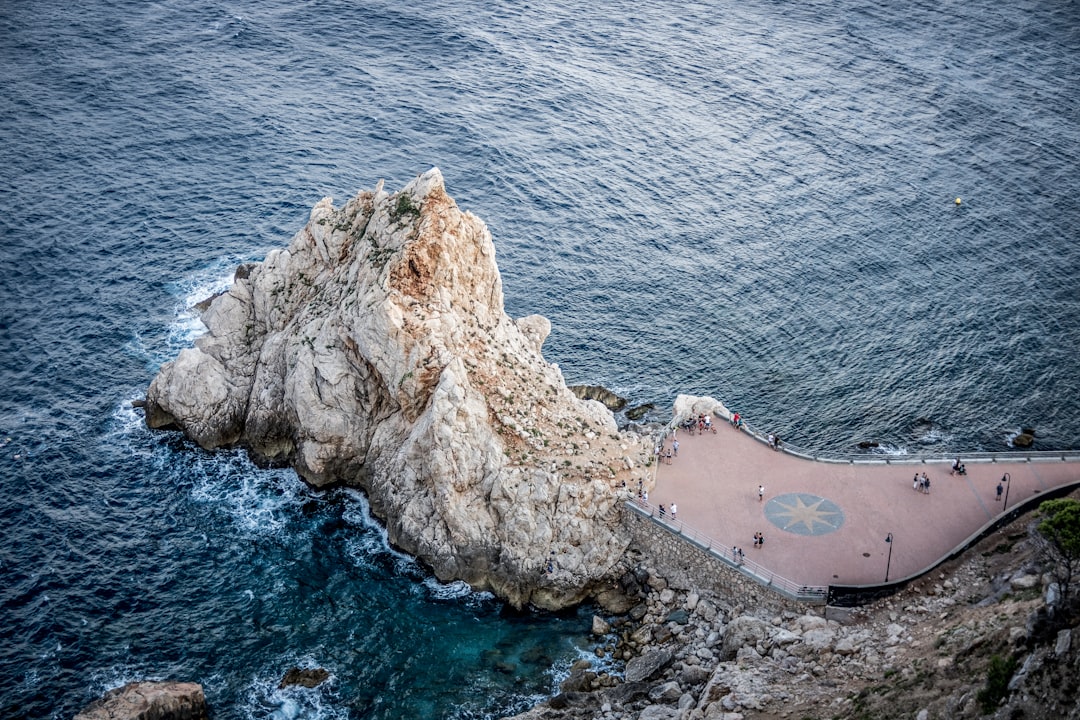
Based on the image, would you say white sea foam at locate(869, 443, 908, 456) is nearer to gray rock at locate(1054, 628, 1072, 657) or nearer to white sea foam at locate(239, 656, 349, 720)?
gray rock at locate(1054, 628, 1072, 657)

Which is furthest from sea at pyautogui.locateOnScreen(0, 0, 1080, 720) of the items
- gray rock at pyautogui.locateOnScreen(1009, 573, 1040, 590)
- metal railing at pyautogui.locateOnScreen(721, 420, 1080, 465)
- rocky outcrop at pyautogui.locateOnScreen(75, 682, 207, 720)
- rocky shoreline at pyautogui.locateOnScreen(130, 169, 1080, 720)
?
gray rock at pyautogui.locateOnScreen(1009, 573, 1040, 590)

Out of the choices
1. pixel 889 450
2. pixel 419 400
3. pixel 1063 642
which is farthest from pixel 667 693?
pixel 889 450

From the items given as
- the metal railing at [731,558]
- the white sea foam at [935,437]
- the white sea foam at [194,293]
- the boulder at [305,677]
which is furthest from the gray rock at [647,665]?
the white sea foam at [194,293]

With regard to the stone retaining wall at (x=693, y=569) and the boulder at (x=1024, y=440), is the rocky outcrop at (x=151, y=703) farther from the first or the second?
the boulder at (x=1024, y=440)

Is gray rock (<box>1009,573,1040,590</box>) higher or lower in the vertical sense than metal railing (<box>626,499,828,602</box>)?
higher

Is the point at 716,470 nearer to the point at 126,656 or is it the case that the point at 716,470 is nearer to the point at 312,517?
the point at 312,517
